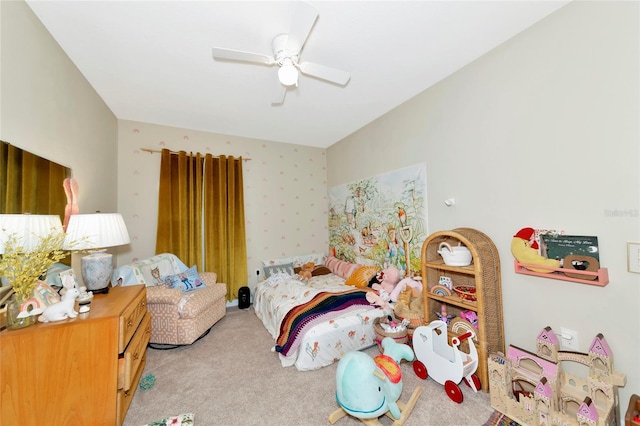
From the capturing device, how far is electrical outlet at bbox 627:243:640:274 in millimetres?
1309

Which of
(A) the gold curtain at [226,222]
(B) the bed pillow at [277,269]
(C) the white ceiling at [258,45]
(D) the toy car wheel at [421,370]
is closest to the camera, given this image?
(C) the white ceiling at [258,45]

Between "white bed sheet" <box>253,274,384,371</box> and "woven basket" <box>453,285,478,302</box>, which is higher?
"woven basket" <box>453,285,478,302</box>

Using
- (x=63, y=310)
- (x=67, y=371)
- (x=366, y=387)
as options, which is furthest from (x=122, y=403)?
(x=366, y=387)

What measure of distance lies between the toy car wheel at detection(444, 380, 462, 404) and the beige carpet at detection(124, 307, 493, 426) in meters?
0.03

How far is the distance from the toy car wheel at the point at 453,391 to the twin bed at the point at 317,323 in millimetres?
752

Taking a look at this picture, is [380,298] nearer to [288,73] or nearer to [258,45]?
[288,73]

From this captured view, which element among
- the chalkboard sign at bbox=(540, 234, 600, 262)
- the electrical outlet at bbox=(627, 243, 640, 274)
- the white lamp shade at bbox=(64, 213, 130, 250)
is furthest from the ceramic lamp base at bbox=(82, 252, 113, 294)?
the electrical outlet at bbox=(627, 243, 640, 274)

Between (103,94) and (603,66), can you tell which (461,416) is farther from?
(103,94)

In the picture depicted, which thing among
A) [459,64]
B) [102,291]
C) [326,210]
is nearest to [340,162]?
[326,210]

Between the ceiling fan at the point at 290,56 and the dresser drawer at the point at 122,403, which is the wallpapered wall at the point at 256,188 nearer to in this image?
the dresser drawer at the point at 122,403

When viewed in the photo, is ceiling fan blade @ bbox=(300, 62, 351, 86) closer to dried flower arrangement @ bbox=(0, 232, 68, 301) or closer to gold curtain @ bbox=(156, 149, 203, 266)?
dried flower arrangement @ bbox=(0, 232, 68, 301)

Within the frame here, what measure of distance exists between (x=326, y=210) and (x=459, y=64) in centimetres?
282

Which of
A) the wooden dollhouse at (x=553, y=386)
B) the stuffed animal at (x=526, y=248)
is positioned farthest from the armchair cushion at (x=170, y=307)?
the stuffed animal at (x=526, y=248)

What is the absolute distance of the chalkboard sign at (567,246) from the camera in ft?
4.77
